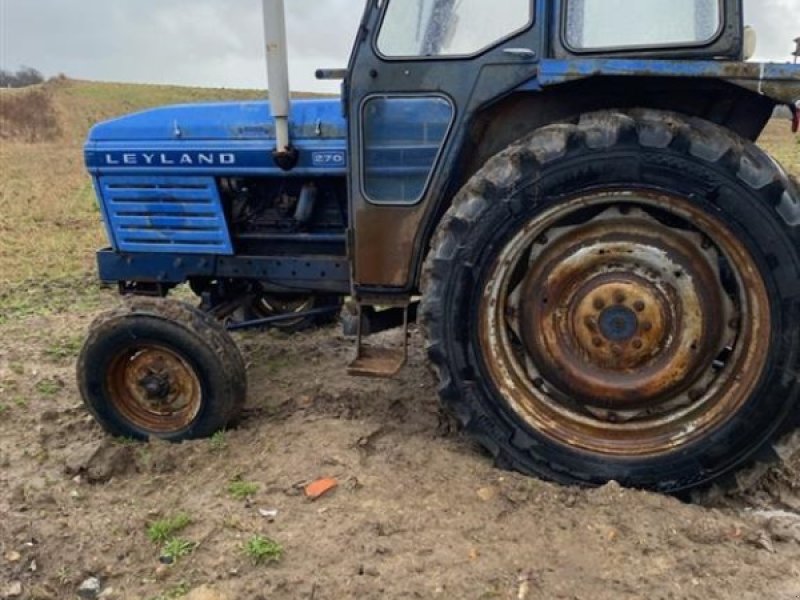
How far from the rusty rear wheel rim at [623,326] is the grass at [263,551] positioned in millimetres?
1134

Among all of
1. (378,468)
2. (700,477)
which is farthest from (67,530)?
(700,477)

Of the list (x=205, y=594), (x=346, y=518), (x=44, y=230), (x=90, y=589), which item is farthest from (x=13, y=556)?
(x=44, y=230)

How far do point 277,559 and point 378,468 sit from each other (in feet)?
2.44

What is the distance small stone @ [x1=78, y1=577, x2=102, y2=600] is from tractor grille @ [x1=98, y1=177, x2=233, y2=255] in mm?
2011

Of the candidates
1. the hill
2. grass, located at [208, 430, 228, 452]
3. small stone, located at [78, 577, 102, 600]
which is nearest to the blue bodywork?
grass, located at [208, 430, 228, 452]

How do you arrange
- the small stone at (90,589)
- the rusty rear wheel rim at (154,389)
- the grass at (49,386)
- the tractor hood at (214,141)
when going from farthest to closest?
the grass at (49,386)
the tractor hood at (214,141)
the rusty rear wheel rim at (154,389)
the small stone at (90,589)

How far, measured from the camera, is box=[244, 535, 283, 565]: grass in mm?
2887

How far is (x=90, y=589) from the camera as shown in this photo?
9.41ft

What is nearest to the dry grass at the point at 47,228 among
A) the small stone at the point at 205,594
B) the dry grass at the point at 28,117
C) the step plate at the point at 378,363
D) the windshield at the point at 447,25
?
the step plate at the point at 378,363

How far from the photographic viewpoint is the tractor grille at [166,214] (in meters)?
4.39

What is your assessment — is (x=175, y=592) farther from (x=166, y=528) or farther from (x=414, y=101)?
(x=414, y=101)

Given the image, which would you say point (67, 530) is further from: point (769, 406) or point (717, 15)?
point (717, 15)

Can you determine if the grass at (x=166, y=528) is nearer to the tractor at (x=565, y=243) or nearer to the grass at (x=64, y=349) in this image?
the tractor at (x=565, y=243)

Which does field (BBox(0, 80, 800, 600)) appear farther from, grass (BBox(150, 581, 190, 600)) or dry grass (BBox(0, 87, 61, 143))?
dry grass (BBox(0, 87, 61, 143))
